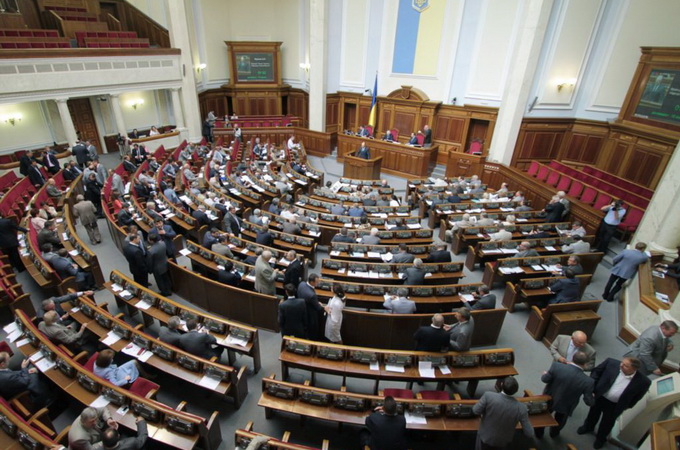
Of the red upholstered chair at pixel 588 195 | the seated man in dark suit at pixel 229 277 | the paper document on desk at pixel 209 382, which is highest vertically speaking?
the red upholstered chair at pixel 588 195

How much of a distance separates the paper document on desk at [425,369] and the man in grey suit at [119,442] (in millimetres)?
3292

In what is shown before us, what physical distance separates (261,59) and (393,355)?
20.5 meters

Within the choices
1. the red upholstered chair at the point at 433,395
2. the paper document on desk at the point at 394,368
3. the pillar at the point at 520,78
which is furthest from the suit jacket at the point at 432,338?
the pillar at the point at 520,78

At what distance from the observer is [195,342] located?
489 centimetres

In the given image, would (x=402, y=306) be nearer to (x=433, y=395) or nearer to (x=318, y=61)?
(x=433, y=395)

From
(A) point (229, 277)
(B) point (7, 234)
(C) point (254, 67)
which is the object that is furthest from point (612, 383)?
(C) point (254, 67)

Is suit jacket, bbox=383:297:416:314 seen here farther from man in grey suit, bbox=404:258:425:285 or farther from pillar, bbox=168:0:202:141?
pillar, bbox=168:0:202:141

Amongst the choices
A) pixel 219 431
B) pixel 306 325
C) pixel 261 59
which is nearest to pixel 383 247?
pixel 306 325

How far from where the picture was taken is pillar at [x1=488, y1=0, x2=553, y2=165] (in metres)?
12.8

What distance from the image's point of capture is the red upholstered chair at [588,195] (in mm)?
10461

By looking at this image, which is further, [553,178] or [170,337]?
[553,178]

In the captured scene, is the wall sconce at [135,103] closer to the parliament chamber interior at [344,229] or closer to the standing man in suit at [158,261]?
the parliament chamber interior at [344,229]

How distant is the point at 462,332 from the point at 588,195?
8529 millimetres

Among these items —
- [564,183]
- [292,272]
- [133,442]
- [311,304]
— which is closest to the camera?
[133,442]
